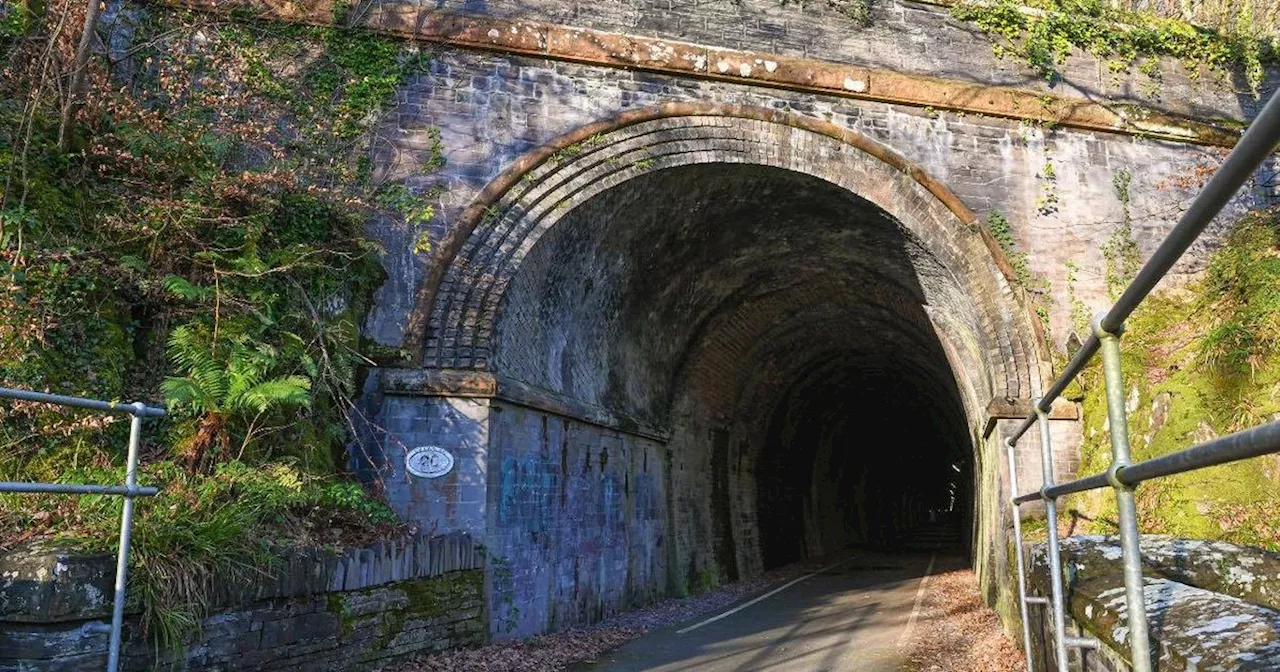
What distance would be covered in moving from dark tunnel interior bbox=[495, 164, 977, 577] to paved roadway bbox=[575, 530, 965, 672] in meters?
2.84

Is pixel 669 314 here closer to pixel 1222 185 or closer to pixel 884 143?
pixel 884 143

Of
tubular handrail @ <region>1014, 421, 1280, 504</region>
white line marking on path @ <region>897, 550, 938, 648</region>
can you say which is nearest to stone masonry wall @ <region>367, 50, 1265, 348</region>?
white line marking on path @ <region>897, 550, 938, 648</region>

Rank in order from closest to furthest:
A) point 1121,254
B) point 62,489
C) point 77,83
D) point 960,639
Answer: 1. point 62,489
2. point 77,83
3. point 960,639
4. point 1121,254

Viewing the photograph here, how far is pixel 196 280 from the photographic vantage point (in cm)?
830

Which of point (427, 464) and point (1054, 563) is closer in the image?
point (1054, 563)

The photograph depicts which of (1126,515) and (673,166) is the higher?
(673,166)

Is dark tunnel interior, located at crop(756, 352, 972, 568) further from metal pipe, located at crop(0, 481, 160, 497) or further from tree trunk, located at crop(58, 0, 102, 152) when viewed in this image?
metal pipe, located at crop(0, 481, 160, 497)

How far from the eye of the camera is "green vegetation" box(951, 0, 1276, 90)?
499 inches

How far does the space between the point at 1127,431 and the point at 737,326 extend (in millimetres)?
13847

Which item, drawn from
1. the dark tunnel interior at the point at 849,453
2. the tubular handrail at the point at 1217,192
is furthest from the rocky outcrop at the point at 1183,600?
the dark tunnel interior at the point at 849,453

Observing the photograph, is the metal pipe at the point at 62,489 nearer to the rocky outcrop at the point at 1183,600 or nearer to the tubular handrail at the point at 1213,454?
the tubular handrail at the point at 1213,454

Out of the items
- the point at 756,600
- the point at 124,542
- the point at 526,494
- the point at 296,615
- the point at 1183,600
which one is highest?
the point at 526,494

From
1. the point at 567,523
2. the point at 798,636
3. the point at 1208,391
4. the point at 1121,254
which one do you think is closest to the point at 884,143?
the point at 1121,254

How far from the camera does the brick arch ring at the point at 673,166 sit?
10.1 m
